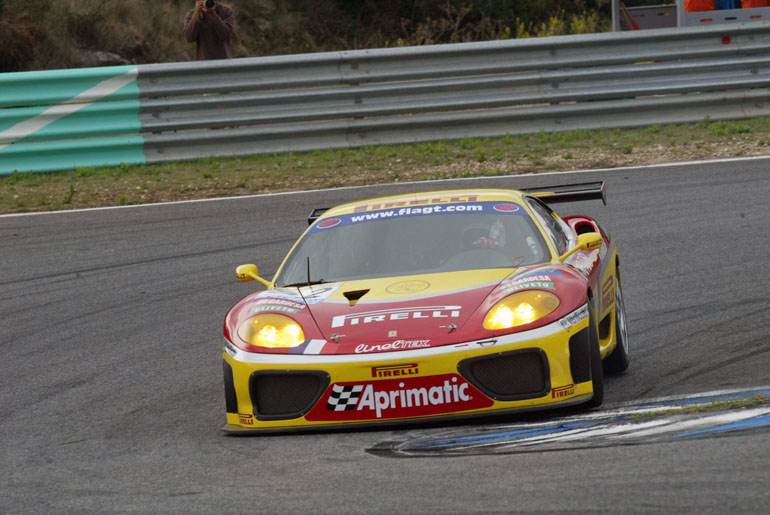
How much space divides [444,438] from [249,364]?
3.29ft

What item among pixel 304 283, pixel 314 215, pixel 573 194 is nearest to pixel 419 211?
pixel 304 283

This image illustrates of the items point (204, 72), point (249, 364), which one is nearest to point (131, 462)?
point (249, 364)

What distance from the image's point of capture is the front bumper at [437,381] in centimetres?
487

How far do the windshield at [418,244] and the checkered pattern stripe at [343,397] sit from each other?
105 centimetres

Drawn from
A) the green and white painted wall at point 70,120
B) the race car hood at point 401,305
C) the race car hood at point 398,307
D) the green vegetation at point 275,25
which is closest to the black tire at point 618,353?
the race car hood at point 398,307

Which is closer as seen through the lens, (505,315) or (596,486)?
(596,486)

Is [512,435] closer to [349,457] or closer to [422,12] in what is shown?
[349,457]

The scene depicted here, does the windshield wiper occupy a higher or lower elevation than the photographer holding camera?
lower

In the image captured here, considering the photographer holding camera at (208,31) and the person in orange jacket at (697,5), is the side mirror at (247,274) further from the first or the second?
the person in orange jacket at (697,5)

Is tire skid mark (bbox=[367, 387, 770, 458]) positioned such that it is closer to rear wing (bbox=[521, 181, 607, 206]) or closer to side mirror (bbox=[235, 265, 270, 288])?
side mirror (bbox=[235, 265, 270, 288])

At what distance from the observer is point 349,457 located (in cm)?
445

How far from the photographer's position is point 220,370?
6.70 m

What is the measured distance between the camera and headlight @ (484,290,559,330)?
507 cm

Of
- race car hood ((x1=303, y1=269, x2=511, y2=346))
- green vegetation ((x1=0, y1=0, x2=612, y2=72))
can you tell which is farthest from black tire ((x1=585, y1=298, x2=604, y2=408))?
green vegetation ((x1=0, y1=0, x2=612, y2=72))
